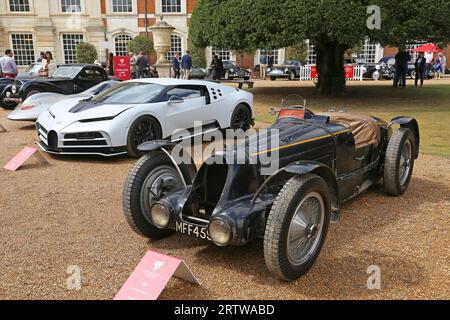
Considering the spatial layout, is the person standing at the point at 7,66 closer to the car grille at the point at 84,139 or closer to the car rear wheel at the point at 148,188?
the car grille at the point at 84,139

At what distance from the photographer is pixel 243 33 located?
49.6 feet

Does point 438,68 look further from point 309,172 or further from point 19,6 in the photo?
point 309,172

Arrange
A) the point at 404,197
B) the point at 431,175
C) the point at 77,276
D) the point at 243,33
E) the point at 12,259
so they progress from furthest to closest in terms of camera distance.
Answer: the point at 243,33, the point at 431,175, the point at 404,197, the point at 12,259, the point at 77,276

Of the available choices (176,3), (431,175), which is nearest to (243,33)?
(431,175)

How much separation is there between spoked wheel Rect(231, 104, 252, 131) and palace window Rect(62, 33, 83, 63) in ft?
101

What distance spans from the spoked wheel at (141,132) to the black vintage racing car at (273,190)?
309cm

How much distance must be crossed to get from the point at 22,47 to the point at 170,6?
12472mm

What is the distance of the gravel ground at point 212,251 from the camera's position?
11.2ft

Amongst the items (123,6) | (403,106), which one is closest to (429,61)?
(403,106)

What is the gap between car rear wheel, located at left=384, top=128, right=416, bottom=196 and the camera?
5391 millimetres

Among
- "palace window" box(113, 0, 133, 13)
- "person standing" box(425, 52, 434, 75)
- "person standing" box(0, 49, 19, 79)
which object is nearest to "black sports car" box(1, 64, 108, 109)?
"person standing" box(0, 49, 19, 79)

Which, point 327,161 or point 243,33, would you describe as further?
point 243,33
